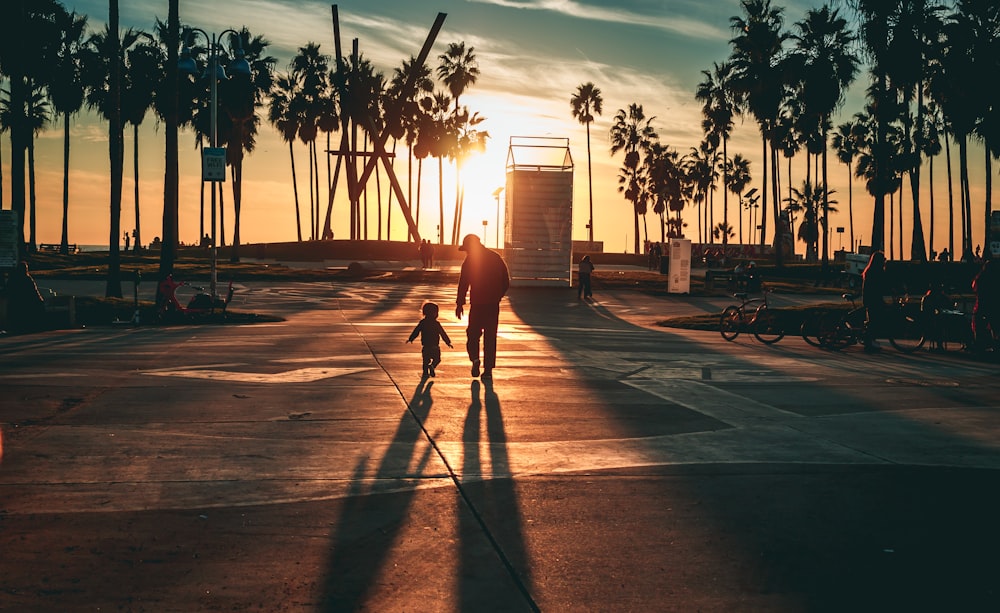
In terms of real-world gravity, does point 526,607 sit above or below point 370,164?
below

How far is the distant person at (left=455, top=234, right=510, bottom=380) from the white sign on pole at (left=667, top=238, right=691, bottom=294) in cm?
2711

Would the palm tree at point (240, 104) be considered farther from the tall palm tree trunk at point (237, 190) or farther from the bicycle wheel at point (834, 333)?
the bicycle wheel at point (834, 333)

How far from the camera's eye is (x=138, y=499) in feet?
20.9

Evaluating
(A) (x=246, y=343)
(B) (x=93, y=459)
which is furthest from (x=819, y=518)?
(A) (x=246, y=343)

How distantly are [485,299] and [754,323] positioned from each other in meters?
9.61

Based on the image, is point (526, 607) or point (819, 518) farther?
point (819, 518)

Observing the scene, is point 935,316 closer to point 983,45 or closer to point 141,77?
point 983,45

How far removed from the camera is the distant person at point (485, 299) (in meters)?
13.2

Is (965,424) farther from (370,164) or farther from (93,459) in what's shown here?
(370,164)

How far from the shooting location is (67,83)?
68562 millimetres

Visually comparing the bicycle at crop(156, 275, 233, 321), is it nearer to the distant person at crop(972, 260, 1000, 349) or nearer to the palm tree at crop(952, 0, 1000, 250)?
the distant person at crop(972, 260, 1000, 349)

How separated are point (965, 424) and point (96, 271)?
42156 millimetres

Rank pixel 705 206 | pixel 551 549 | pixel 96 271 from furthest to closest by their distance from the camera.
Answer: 1. pixel 705 206
2. pixel 96 271
3. pixel 551 549

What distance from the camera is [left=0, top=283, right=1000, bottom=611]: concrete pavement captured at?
15.9 feet
